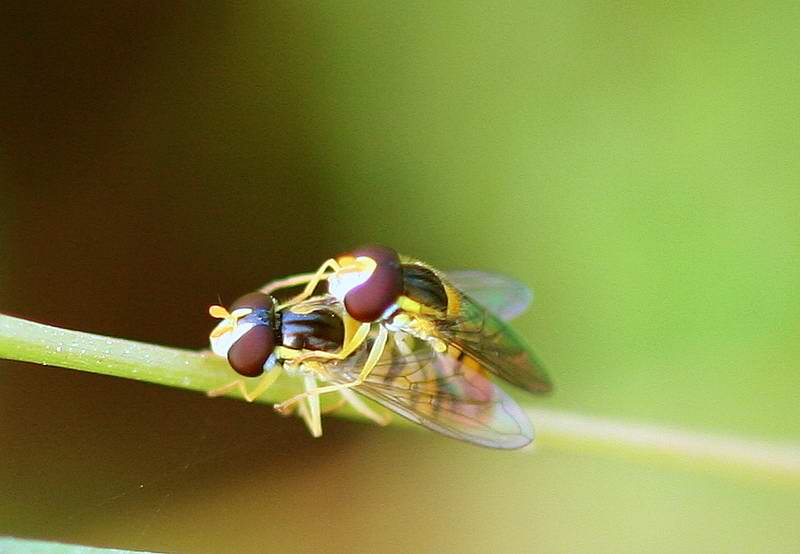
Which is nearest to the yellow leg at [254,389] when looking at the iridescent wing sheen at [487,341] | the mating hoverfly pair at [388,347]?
the mating hoverfly pair at [388,347]

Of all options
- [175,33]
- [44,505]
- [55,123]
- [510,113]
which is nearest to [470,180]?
[510,113]

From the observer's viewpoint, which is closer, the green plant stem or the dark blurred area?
the green plant stem

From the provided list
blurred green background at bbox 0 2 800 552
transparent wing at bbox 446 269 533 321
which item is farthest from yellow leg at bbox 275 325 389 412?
blurred green background at bbox 0 2 800 552

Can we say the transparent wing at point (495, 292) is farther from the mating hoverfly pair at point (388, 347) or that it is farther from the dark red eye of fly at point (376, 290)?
the dark red eye of fly at point (376, 290)

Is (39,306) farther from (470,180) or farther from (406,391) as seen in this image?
(470,180)

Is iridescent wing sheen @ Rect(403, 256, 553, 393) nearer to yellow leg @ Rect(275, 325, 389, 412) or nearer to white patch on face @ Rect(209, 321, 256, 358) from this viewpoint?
yellow leg @ Rect(275, 325, 389, 412)

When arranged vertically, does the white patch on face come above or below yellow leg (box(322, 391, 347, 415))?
above

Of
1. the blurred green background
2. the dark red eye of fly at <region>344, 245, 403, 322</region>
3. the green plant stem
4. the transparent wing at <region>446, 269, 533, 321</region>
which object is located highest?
the blurred green background
